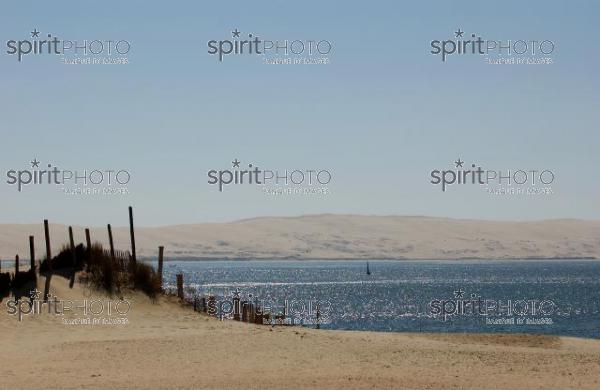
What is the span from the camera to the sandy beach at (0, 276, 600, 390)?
20812 mm

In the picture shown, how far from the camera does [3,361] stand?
23453 millimetres

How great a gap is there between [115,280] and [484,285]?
9489 cm

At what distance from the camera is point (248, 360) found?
24.1m

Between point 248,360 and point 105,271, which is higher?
point 105,271

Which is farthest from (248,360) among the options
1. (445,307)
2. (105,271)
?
(445,307)

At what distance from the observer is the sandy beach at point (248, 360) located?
819 inches

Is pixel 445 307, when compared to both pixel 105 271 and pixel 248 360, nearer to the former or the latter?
pixel 105 271

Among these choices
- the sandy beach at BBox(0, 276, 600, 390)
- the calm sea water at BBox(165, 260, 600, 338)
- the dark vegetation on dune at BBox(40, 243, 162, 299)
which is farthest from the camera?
the calm sea water at BBox(165, 260, 600, 338)

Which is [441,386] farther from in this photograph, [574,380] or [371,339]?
[371,339]

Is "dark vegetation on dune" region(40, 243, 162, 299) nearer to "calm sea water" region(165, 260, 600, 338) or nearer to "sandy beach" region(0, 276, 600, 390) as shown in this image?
"calm sea water" region(165, 260, 600, 338)

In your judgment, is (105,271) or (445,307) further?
(445,307)

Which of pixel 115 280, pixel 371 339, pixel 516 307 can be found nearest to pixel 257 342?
pixel 371 339

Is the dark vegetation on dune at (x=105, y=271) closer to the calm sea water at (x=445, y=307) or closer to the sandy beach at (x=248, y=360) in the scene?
the calm sea water at (x=445, y=307)

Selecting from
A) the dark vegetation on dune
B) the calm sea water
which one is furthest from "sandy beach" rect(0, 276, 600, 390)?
the calm sea water
